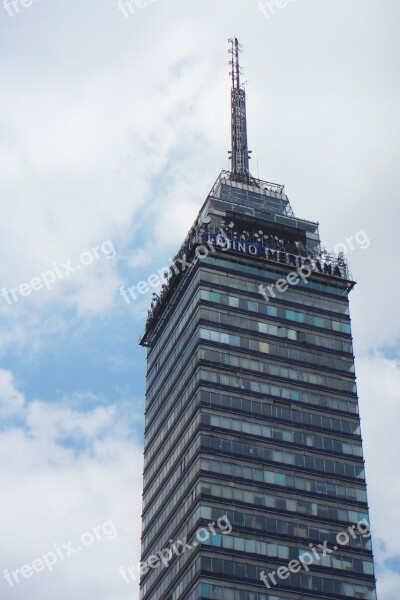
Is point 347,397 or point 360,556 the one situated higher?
point 347,397

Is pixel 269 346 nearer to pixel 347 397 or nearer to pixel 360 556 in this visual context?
pixel 347 397

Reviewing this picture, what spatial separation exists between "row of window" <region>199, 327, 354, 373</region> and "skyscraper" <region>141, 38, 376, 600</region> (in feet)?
0.63

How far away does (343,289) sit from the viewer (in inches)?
6644

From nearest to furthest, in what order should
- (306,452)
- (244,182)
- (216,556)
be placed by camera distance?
(216,556), (306,452), (244,182)

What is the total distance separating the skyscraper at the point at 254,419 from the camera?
13975 cm

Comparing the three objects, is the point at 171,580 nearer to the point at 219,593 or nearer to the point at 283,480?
the point at 219,593

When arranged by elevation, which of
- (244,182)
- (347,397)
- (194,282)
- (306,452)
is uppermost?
(244,182)

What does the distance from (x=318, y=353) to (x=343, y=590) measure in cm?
3625

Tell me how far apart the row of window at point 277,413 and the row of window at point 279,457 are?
509 cm

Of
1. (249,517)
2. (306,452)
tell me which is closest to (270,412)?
(306,452)
